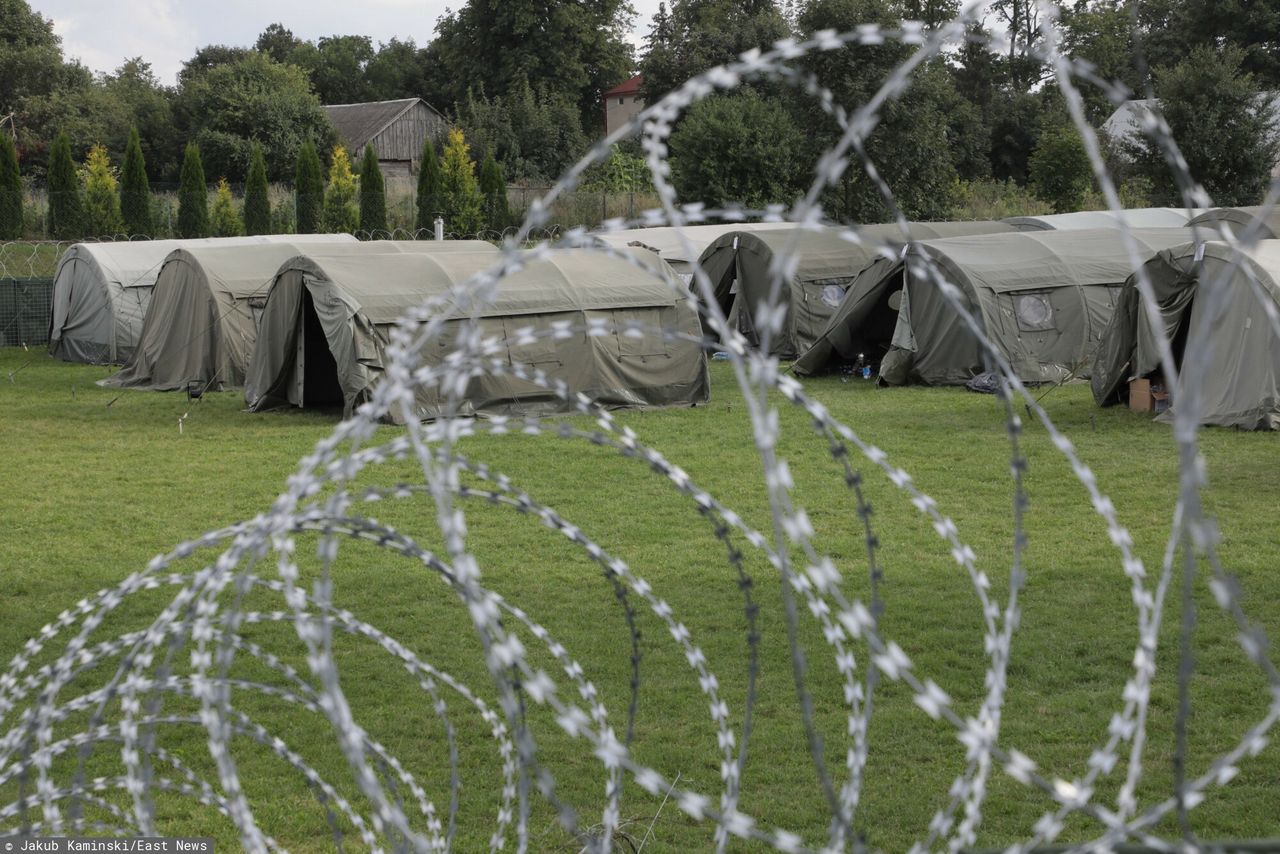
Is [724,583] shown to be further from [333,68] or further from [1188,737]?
[333,68]

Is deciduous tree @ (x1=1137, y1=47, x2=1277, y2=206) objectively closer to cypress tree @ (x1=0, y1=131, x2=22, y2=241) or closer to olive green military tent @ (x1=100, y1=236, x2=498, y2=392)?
olive green military tent @ (x1=100, y1=236, x2=498, y2=392)

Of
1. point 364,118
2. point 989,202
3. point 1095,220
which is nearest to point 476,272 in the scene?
point 1095,220

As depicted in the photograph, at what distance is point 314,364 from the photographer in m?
17.3

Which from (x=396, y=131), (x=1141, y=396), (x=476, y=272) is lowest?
(x=1141, y=396)

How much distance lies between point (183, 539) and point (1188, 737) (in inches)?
280

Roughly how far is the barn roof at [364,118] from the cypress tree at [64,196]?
19.9 m

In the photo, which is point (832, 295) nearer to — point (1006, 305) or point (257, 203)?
A: point (1006, 305)

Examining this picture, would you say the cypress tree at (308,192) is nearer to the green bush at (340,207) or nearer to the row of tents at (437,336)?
the green bush at (340,207)

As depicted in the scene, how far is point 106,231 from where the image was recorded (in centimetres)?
3512

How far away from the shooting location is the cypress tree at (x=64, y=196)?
113 feet

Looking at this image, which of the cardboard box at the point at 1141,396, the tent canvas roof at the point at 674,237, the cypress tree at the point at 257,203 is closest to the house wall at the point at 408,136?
the cypress tree at the point at 257,203

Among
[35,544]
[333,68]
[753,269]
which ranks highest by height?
[333,68]

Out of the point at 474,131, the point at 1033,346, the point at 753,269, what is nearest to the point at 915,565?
the point at 1033,346

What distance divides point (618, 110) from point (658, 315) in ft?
154
